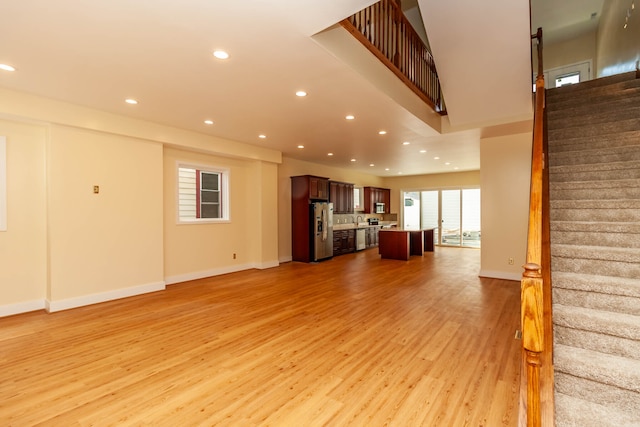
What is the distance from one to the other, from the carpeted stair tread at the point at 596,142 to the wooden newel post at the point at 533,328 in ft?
10.2

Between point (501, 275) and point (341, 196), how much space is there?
4.84 meters

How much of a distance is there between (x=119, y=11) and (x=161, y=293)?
4016 mm

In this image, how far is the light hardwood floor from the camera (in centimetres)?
195

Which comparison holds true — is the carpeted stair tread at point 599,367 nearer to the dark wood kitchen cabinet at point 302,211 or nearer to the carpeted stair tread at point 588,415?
the carpeted stair tread at point 588,415

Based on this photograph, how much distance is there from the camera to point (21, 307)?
155 inches

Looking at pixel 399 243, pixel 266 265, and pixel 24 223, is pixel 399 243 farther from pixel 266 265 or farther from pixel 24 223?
pixel 24 223

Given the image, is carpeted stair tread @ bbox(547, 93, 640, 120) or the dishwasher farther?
the dishwasher

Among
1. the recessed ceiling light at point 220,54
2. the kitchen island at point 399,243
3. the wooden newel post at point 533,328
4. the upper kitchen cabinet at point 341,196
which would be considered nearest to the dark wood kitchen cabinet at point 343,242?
the upper kitchen cabinet at point 341,196

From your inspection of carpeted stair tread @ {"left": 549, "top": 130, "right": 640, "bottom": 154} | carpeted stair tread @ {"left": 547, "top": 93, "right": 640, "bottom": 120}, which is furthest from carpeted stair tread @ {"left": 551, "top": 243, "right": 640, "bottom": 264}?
carpeted stair tread @ {"left": 547, "top": 93, "right": 640, "bottom": 120}

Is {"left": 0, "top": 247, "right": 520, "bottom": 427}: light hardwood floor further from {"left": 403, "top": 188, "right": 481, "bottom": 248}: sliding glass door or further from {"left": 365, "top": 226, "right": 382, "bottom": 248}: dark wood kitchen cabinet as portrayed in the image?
{"left": 403, "top": 188, "right": 481, "bottom": 248}: sliding glass door

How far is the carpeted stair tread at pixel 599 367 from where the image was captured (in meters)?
1.55

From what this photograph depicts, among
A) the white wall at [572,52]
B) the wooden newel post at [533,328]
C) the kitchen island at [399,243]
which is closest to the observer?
the wooden newel post at [533,328]

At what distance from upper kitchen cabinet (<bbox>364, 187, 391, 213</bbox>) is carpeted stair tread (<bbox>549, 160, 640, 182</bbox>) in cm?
760

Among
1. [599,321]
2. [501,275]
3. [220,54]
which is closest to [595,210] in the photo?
[599,321]
